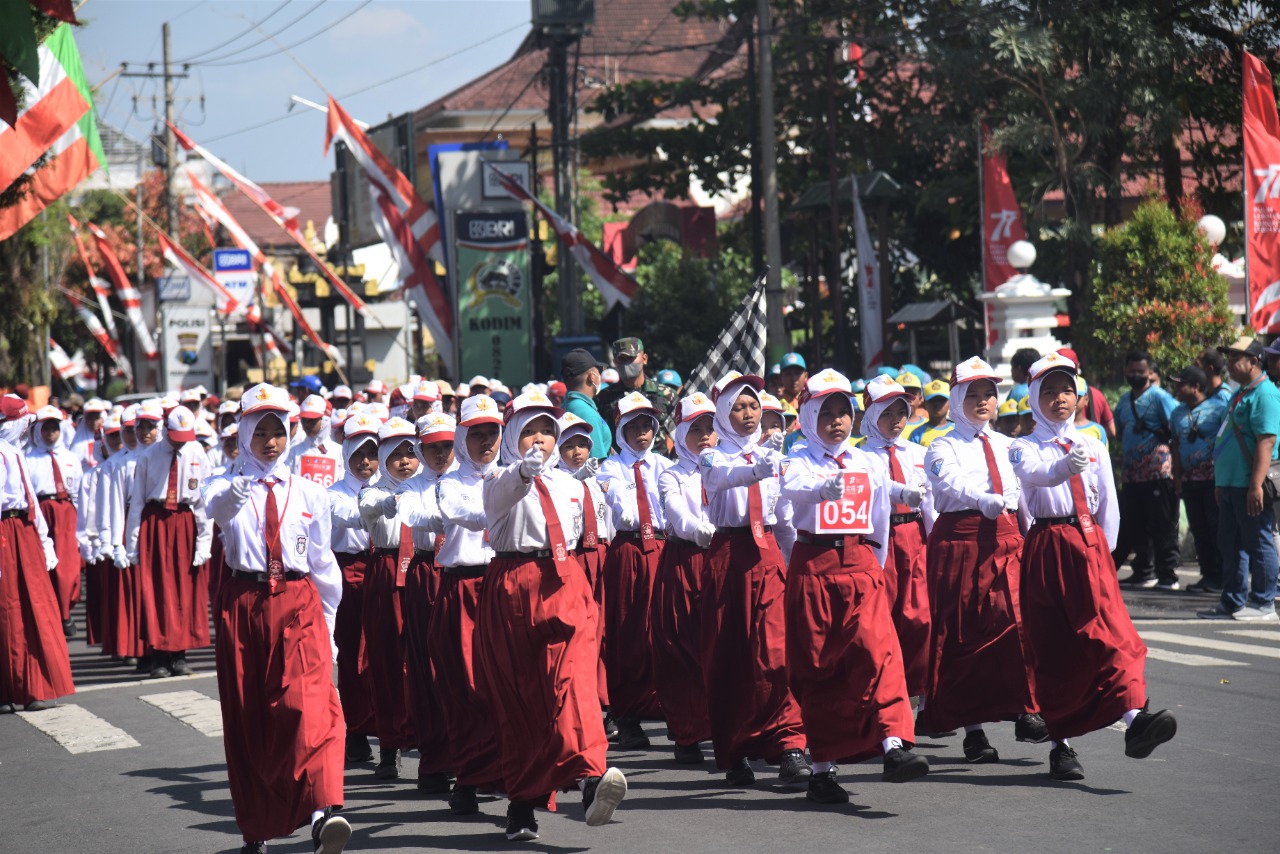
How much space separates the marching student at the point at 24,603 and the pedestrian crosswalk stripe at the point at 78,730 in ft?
0.61

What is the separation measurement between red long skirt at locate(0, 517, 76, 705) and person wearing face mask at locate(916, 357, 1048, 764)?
641cm

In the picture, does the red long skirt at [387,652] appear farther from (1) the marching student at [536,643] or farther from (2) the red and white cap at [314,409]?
(2) the red and white cap at [314,409]

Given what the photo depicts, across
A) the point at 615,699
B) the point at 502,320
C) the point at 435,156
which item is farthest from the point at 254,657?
the point at 435,156

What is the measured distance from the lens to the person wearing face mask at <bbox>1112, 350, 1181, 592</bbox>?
15.5 metres

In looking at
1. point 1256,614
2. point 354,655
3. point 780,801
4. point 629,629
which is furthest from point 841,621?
point 1256,614

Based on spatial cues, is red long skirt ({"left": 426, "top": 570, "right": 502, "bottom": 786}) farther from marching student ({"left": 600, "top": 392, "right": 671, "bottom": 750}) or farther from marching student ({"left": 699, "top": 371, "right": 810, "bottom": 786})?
marching student ({"left": 600, "top": 392, "right": 671, "bottom": 750})

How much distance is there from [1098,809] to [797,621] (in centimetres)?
160

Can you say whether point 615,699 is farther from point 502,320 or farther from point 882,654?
point 502,320

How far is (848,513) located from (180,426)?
705 cm

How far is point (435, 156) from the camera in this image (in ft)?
Answer: 91.2

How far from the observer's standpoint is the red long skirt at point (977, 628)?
856 centimetres

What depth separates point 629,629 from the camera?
1010cm

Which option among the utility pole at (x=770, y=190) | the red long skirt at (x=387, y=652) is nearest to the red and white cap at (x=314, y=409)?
the red long skirt at (x=387, y=652)

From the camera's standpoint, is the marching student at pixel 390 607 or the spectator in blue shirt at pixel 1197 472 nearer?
the marching student at pixel 390 607
